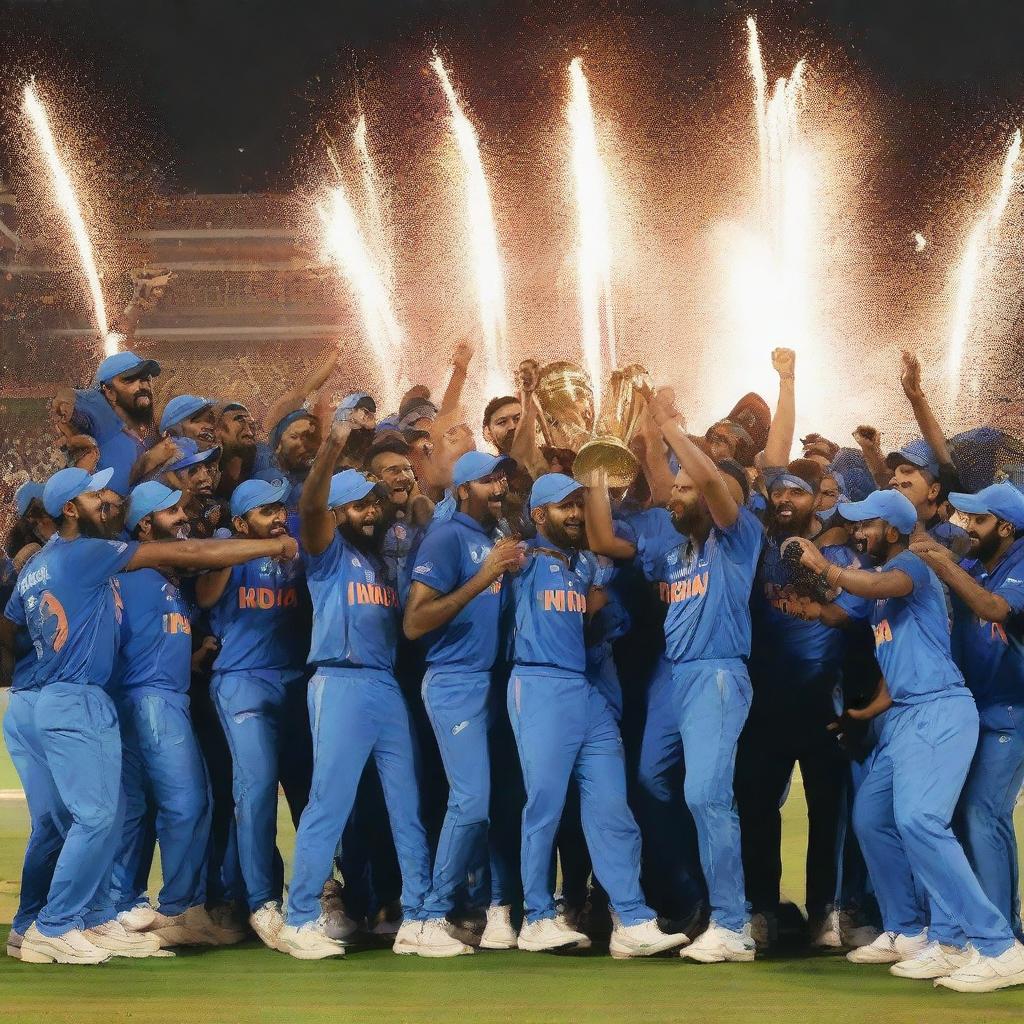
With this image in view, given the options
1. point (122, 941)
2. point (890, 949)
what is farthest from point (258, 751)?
point (890, 949)

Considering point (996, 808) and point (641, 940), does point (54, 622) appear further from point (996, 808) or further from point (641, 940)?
point (996, 808)

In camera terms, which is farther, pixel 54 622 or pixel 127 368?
pixel 127 368

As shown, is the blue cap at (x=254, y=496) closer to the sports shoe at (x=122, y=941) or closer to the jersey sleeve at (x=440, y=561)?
the jersey sleeve at (x=440, y=561)

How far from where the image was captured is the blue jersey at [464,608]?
21.5 feet

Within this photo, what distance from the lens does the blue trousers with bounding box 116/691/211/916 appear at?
659cm

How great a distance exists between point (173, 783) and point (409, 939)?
104 cm

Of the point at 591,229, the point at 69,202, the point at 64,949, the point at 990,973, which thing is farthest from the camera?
the point at 69,202

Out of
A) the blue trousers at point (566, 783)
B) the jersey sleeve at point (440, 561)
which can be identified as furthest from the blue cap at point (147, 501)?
the blue trousers at point (566, 783)

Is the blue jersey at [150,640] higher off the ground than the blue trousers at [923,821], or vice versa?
the blue jersey at [150,640]

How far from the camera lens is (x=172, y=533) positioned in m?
6.75

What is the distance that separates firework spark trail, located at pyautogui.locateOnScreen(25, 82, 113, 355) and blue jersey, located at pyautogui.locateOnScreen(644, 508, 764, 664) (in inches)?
835

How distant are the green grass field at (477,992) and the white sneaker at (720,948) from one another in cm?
5

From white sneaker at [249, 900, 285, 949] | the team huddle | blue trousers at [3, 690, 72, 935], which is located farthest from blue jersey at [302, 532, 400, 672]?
blue trousers at [3, 690, 72, 935]

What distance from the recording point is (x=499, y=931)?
6523mm
